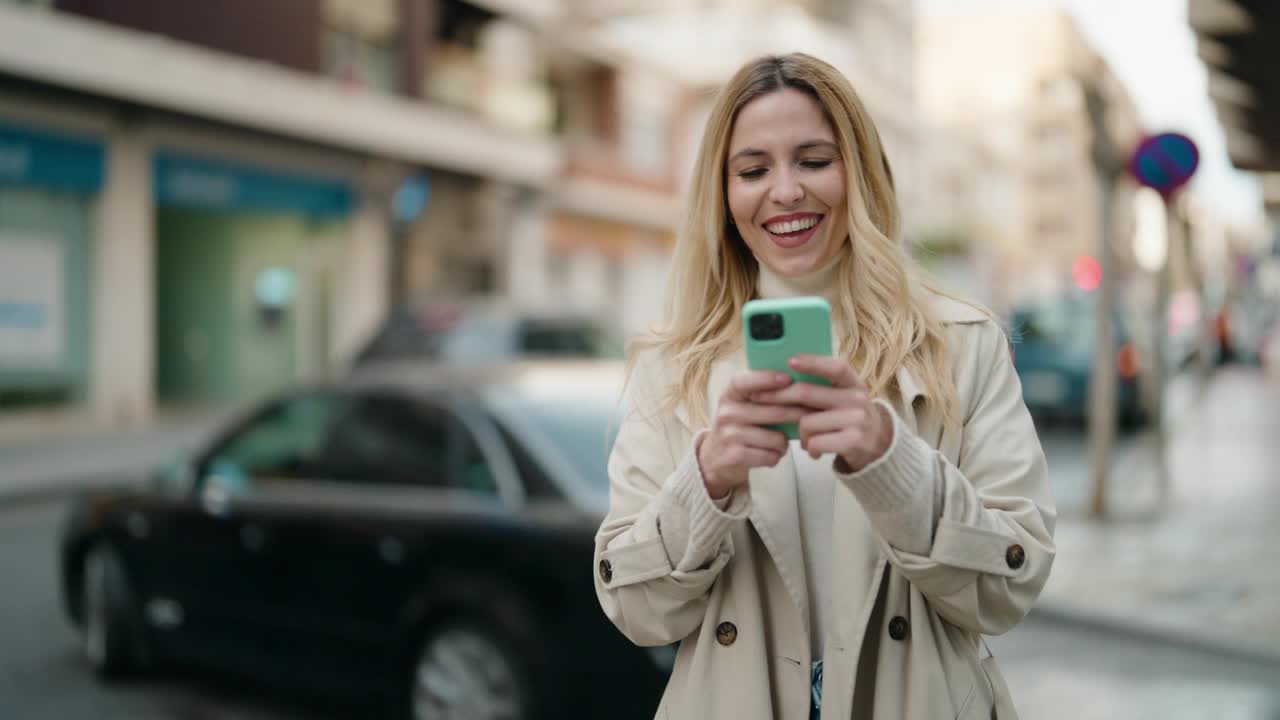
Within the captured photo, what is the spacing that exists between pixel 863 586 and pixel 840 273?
47 cm

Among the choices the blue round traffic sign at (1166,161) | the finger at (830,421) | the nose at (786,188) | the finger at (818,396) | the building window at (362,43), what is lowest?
the finger at (830,421)

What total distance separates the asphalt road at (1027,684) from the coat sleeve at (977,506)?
159 inches

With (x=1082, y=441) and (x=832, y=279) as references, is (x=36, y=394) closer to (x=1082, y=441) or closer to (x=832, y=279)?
(x=1082, y=441)

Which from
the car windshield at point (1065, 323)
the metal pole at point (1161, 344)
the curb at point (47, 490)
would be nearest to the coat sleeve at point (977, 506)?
the metal pole at point (1161, 344)

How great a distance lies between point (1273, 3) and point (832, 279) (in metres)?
5.03

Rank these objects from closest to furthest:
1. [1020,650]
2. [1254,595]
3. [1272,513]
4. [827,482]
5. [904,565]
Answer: [904,565] < [827,482] < [1020,650] < [1254,595] < [1272,513]

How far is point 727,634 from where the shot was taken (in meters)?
1.84

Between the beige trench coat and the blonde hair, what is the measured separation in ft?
0.13

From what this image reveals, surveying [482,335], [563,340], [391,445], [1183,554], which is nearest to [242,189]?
[482,335]

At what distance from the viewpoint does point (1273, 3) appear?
590cm

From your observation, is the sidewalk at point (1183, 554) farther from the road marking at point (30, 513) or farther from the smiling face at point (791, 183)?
the road marking at point (30, 513)

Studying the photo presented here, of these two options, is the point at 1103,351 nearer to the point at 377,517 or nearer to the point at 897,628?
the point at 377,517

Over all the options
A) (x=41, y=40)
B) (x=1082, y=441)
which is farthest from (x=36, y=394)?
(x=1082, y=441)

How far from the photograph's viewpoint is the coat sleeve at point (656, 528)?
174 cm
